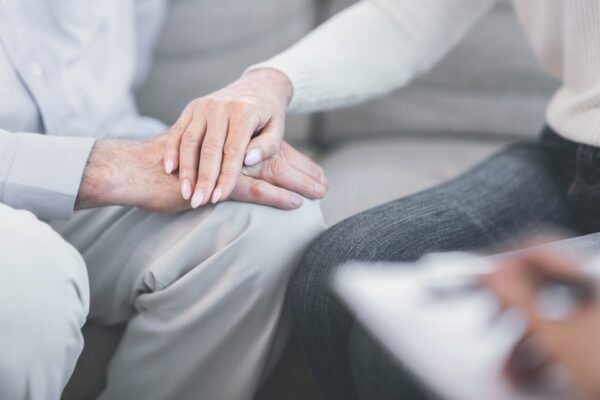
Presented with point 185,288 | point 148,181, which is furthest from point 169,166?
point 185,288

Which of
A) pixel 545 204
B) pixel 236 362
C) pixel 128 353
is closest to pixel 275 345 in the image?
pixel 236 362

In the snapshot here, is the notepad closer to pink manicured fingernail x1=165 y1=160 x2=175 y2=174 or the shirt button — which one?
pink manicured fingernail x1=165 y1=160 x2=175 y2=174

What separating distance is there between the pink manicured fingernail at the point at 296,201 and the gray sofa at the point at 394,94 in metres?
0.39

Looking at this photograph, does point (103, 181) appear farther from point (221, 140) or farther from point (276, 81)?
point (276, 81)

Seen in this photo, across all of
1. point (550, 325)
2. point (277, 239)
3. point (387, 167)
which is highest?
point (550, 325)

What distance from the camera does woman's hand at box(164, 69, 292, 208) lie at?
697mm

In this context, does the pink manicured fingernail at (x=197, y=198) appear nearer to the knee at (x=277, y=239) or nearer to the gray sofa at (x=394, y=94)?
the knee at (x=277, y=239)

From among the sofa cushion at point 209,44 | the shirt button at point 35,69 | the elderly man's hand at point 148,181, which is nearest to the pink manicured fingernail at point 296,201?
the elderly man's hand at point 148,181

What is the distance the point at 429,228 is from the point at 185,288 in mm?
288

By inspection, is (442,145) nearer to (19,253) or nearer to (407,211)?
(407,211)

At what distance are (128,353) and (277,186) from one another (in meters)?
0.27

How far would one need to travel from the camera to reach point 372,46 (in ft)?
3.02

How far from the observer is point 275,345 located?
0.78 meters

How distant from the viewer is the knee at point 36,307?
1.84 feet
